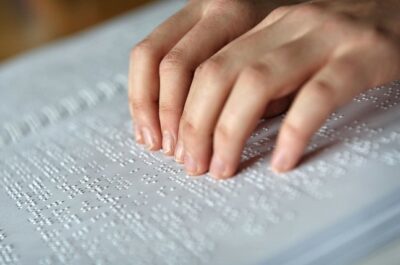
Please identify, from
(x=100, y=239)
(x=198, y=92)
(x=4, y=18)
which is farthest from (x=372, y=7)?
(x=4, y=18)

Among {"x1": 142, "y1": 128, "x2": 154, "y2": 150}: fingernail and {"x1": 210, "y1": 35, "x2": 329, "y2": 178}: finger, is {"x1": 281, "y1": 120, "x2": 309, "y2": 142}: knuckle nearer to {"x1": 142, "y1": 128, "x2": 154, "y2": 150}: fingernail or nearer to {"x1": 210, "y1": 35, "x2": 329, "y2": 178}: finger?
{"x1": 210, "y1": 35, "x2": 329, "y2": 178}: finger

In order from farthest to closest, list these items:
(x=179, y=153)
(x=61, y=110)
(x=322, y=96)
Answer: (x=61, y=110), (x=179, y=153), (x=322, y=96)

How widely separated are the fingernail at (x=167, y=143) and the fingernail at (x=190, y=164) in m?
→ 0.06

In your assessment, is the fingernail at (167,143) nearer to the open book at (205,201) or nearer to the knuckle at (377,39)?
the open book at (205,201)

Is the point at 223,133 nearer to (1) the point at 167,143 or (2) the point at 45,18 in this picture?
(1) the point at 167,143

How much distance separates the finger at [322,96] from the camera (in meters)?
0.42

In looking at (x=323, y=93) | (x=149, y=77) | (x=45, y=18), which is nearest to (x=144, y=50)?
(x=149, y=77)

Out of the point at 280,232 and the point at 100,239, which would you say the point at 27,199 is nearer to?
the point at 100,239

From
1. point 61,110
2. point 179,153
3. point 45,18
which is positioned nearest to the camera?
point 179,153

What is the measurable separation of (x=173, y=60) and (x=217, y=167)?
13 centimetres

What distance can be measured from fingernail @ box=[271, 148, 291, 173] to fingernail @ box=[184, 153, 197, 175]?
7 centimetres

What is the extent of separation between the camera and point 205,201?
45 centimetres

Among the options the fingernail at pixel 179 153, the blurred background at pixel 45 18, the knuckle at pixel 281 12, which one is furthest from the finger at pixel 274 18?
Answer: the blurred background at pixel 45 18

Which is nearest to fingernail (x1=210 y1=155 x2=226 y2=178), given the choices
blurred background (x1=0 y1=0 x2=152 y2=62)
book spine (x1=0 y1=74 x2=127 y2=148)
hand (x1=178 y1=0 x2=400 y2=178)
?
hand (x1=178 y1=0 x2=400 y2=178)
